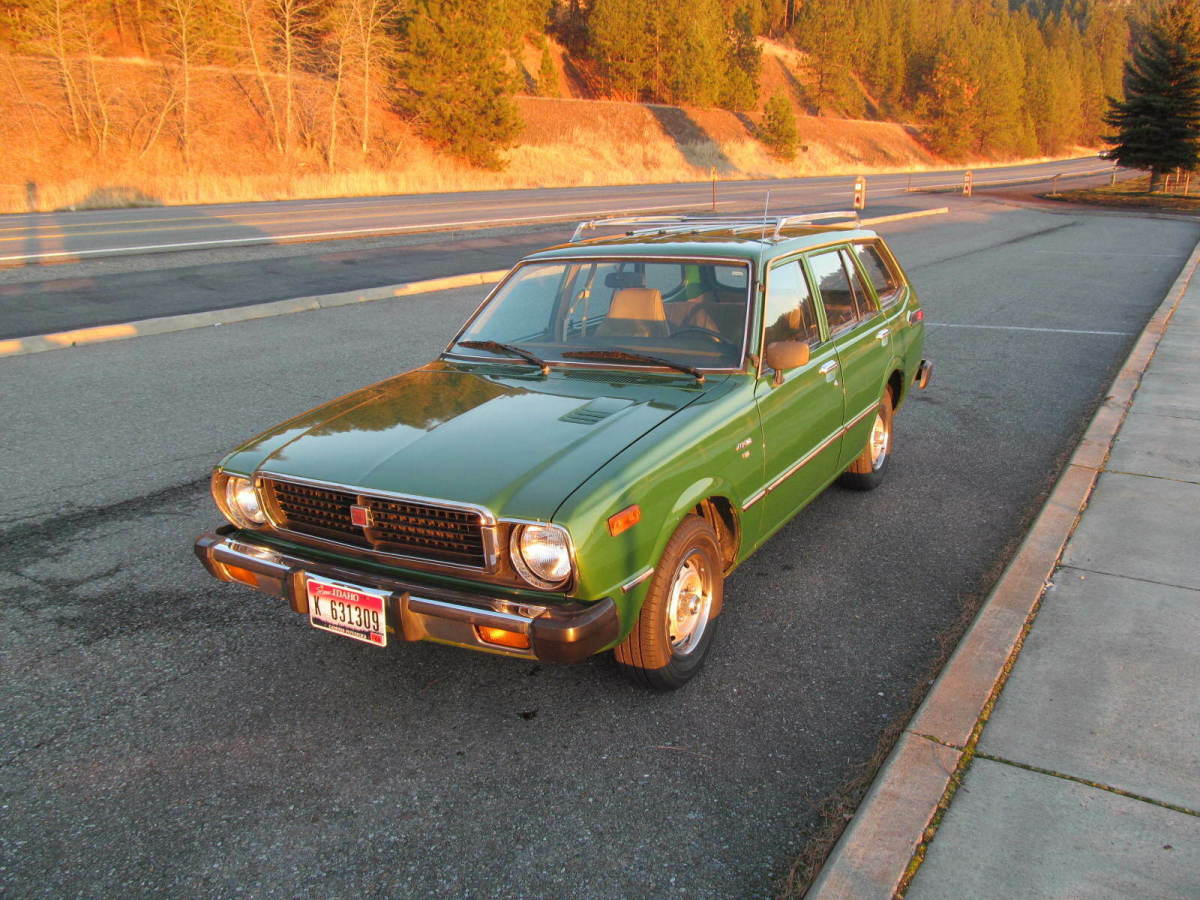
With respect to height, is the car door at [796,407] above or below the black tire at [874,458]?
above

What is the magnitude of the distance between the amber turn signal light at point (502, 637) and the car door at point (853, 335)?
2603 mm

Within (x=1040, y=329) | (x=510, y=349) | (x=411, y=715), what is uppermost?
(x=510, y=349)

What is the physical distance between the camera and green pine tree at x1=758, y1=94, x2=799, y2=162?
61719 mm

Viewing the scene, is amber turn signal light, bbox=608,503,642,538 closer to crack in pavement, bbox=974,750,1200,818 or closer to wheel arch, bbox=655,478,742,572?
wheel arch, bbox=655,478,742,572

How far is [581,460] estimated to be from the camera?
10.5 ft

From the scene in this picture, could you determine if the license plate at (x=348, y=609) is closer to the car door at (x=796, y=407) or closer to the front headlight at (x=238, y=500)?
the front headlight at (x=238, y=500)

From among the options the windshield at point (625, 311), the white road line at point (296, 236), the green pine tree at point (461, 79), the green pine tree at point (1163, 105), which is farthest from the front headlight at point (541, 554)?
the green pine tree at point (461, 79)

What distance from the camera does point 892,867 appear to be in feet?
8.39

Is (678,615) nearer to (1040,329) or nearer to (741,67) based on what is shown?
(1040,329)

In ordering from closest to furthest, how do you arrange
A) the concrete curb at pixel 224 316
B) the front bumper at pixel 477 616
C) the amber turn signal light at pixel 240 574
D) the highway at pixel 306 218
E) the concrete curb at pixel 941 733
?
the concrete curb at pixel 941 733 → the front bumper at pixel 477 616 → the amber turn signal light at pixel 240 574 → the concrete curb at pixel 224 316 → the highway at pixel 306 218

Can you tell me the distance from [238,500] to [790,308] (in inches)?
106

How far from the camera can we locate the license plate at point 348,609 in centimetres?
315

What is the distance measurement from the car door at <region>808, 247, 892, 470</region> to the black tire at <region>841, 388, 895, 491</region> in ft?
0.59

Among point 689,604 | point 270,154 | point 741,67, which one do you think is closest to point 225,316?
point 689,604
